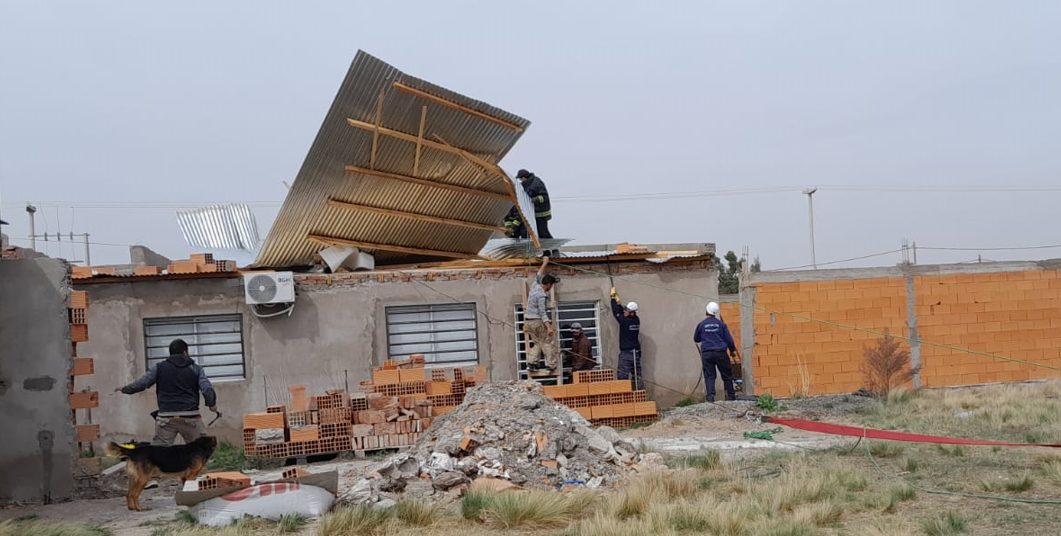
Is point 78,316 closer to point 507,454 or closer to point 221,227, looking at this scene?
point 507,454

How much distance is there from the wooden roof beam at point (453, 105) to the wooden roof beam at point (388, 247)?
9.17ft

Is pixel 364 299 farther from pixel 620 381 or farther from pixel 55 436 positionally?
pixel 55 436

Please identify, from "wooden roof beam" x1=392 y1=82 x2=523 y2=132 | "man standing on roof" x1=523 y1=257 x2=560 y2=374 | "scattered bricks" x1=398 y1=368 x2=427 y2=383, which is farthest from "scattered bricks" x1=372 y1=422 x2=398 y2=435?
"wooden roof beam" x1=392 y1=82 x2=523 y2=132

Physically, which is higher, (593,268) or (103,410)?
(593,268)

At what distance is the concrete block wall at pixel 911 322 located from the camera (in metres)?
18.6

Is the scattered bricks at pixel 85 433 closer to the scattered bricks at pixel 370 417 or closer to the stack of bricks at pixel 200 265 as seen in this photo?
the scattered bricks at pixel 370 417

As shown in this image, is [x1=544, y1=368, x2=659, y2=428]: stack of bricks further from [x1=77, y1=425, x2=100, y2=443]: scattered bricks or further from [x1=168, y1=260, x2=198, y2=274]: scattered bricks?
[x1=77, y1=425, x2=100, y2=443]: scattered bricks

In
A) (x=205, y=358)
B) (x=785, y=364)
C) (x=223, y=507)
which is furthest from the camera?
(x=785, y=364)

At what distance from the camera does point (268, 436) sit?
46.6 ft

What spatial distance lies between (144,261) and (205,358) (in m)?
2.91

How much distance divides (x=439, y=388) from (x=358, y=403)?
A: 46.0 inches

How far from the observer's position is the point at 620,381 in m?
16.0

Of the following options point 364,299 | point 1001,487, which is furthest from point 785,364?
point 1001,487

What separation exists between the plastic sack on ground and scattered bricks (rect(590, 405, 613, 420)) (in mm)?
6891
